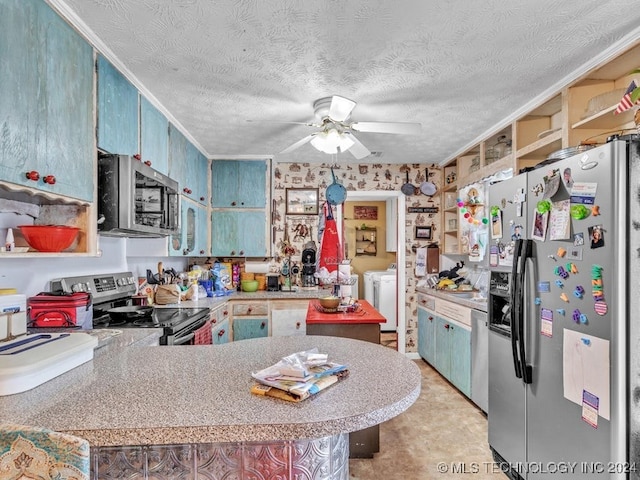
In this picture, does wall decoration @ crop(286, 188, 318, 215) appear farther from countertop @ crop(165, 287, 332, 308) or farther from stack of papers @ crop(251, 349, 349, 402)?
stack of papers @ crop(251, 349, 349, 402)

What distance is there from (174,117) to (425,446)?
10.1 feet

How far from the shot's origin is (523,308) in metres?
1.89

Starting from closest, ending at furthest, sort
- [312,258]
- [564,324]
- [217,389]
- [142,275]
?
[217,389] → [564,324] → [142,275] → [312,258]

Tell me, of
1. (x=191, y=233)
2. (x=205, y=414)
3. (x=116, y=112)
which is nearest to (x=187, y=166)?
(x=191, y=233)

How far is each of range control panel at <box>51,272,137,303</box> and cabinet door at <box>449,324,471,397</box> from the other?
277cm

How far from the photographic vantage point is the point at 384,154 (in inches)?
156

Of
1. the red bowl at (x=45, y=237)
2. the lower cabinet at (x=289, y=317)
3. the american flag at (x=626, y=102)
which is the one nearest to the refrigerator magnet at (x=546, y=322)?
the american flag at (x=626, y=102)

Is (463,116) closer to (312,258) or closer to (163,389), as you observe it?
(312,258)

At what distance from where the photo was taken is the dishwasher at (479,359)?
2764 millimetres

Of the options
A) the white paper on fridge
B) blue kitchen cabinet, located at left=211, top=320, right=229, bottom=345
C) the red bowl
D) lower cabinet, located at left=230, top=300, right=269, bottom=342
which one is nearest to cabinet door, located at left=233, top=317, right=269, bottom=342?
lower cabinet, located at left=230, top=300, right=269, bottom=342

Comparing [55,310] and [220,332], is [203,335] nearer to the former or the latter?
[220,332]

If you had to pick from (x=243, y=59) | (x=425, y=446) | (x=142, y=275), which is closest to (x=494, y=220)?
(x=425, y=446)

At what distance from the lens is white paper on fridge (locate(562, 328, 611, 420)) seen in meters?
1.43

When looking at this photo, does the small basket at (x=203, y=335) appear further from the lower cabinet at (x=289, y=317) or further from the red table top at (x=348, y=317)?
the lower cabinet at (x=289, y=317)
